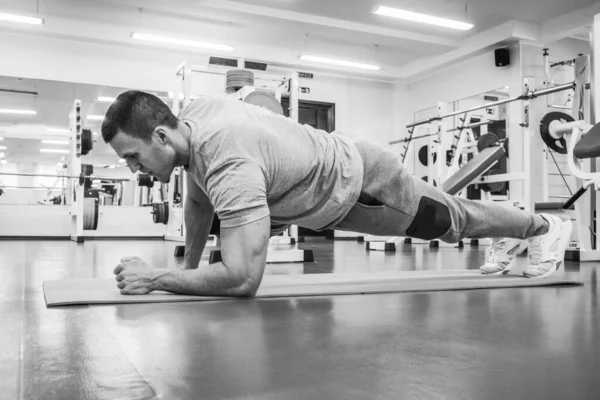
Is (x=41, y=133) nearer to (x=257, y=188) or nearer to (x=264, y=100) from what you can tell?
(x=264, y=100)

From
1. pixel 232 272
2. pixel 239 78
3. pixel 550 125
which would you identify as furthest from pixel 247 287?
pixel 550 125

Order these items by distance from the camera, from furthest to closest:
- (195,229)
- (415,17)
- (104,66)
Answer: (104,66), (415,17), (195,229)

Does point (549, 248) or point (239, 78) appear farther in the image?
point (239, 78)

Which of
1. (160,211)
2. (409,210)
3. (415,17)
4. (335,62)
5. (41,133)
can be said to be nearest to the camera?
(409,210)

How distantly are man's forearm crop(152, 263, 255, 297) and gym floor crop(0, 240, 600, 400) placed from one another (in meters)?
0.04

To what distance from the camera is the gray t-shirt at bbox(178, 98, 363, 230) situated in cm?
130

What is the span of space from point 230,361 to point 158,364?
4.4 inches

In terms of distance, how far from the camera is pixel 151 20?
651 centimetres

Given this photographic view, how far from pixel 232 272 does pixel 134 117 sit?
0.47m

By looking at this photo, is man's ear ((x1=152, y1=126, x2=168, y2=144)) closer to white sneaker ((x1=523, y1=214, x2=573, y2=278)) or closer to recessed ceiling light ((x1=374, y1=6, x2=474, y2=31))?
white sneaker ((x1=523, y1=214, x2=573, y2=278))

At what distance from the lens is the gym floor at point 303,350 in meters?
0.70

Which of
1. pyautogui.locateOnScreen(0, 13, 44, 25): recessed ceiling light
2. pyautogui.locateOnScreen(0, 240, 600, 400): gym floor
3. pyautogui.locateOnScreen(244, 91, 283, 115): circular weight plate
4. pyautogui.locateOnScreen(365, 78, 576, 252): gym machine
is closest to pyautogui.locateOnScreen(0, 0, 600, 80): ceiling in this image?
pyautogui.locateOnScreen(0, 13, 44, 25): recessed ceiling light

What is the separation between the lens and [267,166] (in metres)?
1.39

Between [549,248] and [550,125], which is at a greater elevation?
[550,125]
